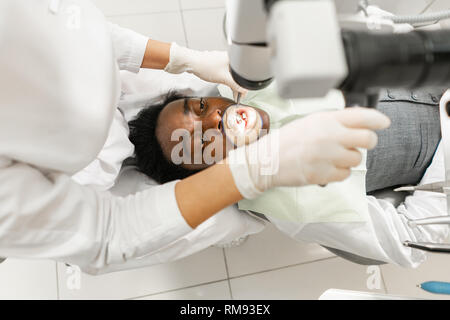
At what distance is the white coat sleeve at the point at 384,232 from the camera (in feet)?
3.30

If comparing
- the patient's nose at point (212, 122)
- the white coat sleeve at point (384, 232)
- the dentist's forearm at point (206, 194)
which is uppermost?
the patient's nose at point (212, 122)

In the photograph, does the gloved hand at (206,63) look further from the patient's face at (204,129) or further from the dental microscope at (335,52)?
the dental microscope at (335,52)

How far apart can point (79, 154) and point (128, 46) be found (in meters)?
0.54

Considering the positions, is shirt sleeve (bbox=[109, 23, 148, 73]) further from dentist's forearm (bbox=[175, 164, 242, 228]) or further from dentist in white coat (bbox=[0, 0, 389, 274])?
dentist's forearm (bbox=[175, 164, 242, 228])

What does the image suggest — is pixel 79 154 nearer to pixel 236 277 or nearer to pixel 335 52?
pixel 335 52

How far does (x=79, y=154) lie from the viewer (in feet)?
2.27

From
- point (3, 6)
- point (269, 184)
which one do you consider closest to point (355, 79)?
point (269, 184)

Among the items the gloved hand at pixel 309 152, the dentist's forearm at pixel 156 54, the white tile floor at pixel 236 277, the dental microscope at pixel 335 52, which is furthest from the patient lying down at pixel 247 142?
the dental microscope at pixel 335 52

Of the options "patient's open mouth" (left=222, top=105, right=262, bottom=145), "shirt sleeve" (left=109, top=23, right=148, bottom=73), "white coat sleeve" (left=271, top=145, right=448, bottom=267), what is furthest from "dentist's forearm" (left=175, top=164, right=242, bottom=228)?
"shirt sleeve" (left=109, top=23, right=148, bottom=73)

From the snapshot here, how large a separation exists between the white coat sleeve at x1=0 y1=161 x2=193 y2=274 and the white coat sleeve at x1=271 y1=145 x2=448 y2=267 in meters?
0.48

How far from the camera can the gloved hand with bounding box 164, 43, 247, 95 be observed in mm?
1146

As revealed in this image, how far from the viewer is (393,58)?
0.35 m

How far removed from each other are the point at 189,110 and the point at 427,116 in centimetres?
90

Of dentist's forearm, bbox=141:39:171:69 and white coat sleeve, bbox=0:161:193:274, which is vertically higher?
dentist's forearm, bbox=141:39:171:69
